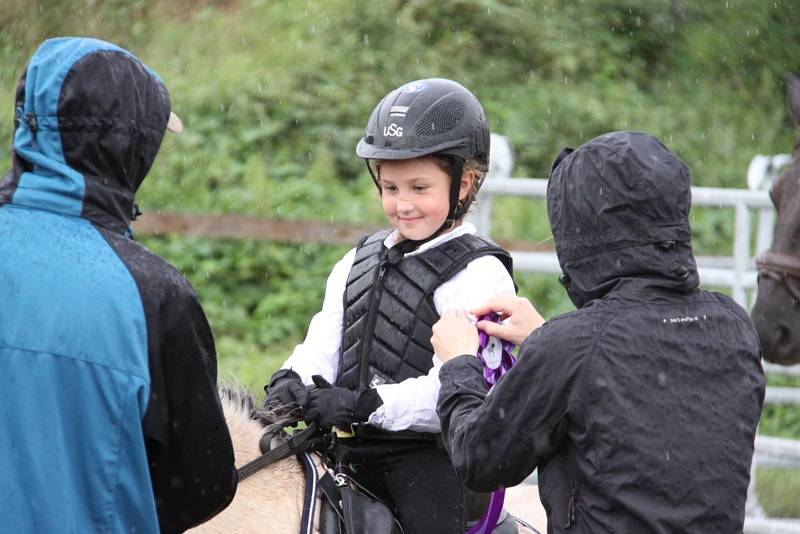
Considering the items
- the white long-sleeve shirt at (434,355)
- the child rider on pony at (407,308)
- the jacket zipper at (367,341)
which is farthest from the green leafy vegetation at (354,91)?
the jacket zipper at (367,341)

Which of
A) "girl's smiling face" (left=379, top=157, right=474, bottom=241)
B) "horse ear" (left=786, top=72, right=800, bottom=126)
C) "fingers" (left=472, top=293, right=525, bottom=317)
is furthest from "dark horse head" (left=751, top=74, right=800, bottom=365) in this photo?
"fingers" (left=472, top=293, right=525, bottom=317)

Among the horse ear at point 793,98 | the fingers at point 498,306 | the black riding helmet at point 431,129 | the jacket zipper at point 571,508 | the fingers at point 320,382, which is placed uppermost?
the black riding helmet at point 431,129

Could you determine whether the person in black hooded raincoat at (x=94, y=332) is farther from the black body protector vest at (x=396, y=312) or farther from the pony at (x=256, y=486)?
the black body protector vest at (x=396, y=312)

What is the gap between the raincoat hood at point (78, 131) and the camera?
2.44m

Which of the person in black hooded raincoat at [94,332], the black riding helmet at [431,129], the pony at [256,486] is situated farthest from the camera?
the black riding helmet at [431,129]

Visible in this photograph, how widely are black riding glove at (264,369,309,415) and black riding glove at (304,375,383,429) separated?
4 centimetres

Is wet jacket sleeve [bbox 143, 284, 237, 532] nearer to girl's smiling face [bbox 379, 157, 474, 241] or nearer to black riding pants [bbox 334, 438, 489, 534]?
black riding pants [bbox 334, 438, 489, 534]

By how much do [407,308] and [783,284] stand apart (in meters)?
3.19

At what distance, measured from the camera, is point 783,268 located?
19.3 ft

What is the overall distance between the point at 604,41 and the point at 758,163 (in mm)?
7956

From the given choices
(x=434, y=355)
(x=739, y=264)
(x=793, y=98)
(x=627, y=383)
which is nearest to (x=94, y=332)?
(x=627, y=383)

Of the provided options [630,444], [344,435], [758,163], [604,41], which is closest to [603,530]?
[630,444]

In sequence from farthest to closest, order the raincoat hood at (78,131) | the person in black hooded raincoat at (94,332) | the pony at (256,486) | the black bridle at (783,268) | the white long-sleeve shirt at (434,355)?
the black bridle at (783,268)
the white long-sleeve shirt at (434,355)
the pony at (256,486)
the raincoat hood at (78,131)
the person in black hooded raincoat at (94,332)

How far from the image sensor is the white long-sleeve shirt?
326cm
